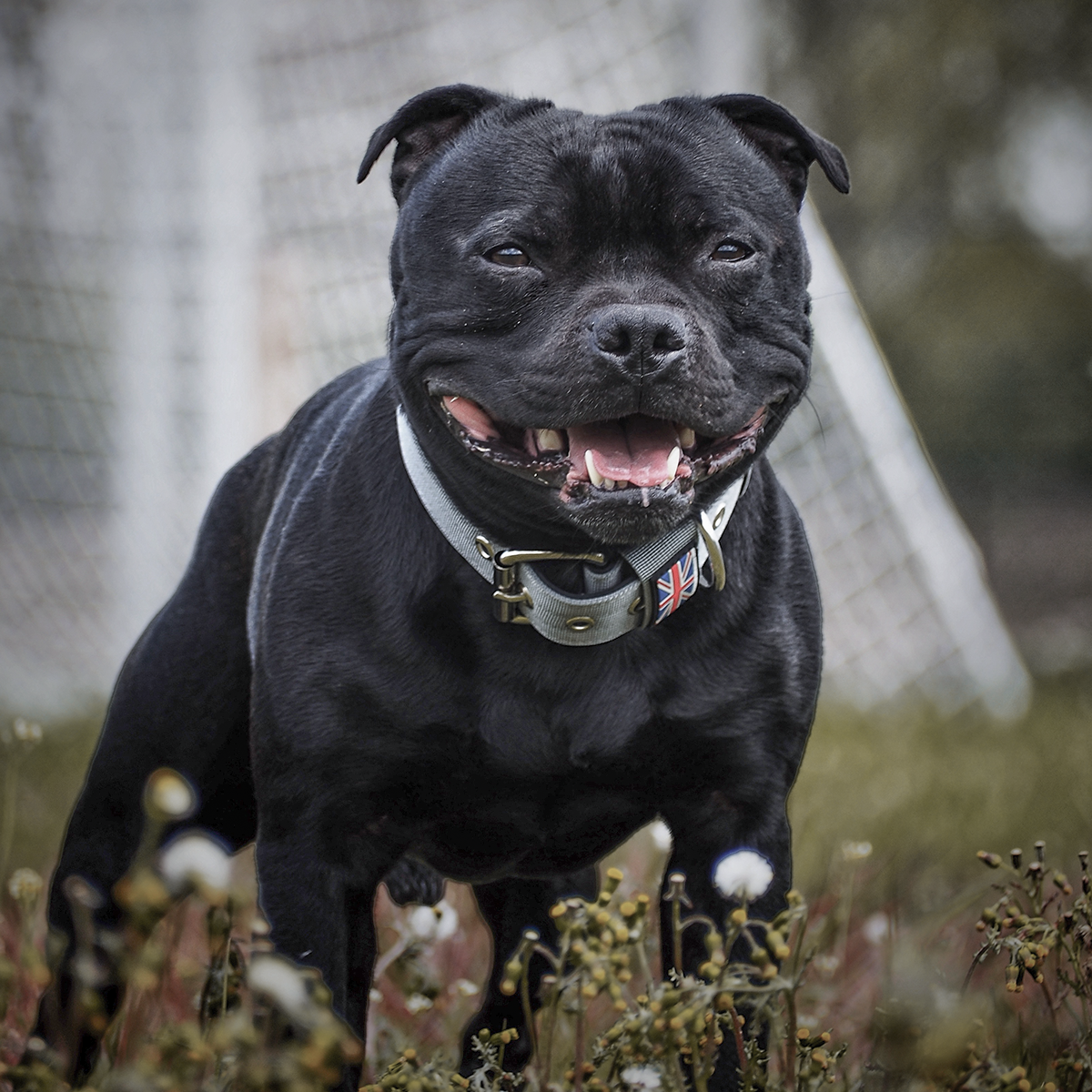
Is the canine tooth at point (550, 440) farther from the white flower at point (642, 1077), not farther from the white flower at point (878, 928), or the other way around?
the white flower at point (878, 928)

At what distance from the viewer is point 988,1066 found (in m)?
1.85

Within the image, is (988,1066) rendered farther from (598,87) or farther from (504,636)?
(598,87)

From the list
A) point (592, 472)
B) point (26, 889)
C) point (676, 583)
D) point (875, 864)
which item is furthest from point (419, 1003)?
point (875, 864)

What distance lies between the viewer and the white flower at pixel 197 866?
1274mm

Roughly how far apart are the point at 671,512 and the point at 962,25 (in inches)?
584

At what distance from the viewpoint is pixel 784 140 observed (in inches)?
106

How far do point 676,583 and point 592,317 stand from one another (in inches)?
19.3

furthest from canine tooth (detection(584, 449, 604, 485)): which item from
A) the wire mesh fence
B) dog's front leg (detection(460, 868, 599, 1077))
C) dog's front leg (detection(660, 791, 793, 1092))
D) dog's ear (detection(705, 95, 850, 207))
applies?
the wire mesh fence

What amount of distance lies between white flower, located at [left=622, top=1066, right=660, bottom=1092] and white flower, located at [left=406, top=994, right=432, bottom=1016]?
1.89 feet

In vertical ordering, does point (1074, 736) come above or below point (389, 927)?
below

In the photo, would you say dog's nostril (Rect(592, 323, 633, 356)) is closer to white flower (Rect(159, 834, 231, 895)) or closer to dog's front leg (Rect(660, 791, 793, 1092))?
dog's front leg (Rect(660, 791, 793, 1092))

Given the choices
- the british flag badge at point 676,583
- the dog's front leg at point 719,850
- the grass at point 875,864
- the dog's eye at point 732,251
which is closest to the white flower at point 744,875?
the grass at point 875,864

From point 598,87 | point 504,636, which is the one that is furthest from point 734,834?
point 598,87

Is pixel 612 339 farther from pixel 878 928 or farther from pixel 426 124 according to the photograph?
pixel 878 928
